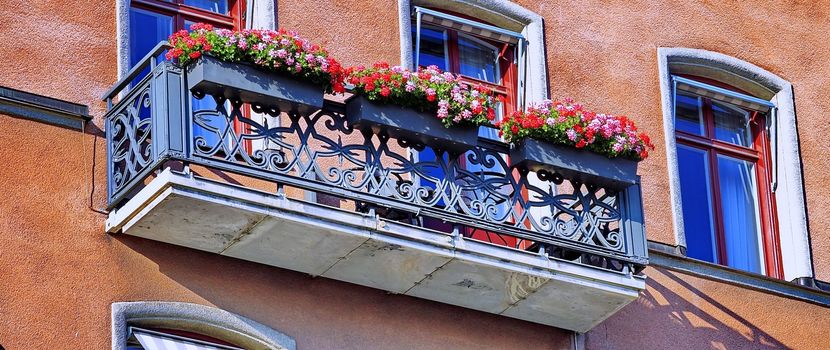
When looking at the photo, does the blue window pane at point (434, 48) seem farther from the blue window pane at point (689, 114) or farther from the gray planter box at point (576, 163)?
the blue window pane at point (689, 114)

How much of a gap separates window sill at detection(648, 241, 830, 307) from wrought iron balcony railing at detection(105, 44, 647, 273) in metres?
0.71

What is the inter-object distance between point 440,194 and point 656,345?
2324 millimetres

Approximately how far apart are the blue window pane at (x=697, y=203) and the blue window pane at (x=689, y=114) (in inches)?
6.8

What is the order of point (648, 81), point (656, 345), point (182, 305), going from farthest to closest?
point (648, 81) < point (656, 345) < point (182, 305)

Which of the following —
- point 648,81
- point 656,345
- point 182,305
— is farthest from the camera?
point 648,81

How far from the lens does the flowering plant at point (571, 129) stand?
546 inches

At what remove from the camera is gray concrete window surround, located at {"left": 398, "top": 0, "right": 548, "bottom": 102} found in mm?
15266

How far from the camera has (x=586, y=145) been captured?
14.0 metres

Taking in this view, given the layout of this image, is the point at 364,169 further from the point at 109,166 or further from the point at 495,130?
the point at 495,130

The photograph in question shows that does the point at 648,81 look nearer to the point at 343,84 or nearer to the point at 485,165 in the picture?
the point at 485,165

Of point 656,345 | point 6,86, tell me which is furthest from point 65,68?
point 656,345

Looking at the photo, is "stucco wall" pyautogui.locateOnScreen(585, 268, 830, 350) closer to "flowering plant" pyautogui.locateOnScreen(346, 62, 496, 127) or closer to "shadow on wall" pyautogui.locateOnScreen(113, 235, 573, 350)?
"shadow on wall" pyautogui.locateOnScreen(113, 235, 573, 350)

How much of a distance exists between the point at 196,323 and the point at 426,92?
6.67 feet

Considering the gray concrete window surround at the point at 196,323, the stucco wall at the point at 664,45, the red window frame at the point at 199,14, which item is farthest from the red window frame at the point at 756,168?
the gray concrete window surround at the point at 196,323
